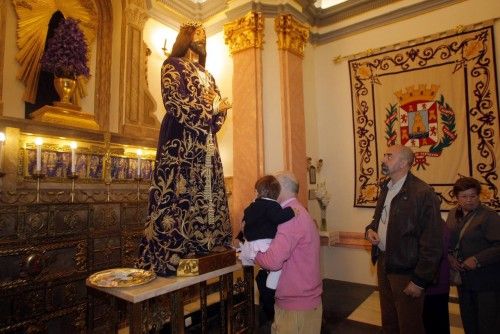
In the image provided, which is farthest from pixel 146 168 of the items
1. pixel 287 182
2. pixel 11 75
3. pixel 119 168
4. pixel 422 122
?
pixel 422 122

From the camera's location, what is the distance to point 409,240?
2359 millimetres

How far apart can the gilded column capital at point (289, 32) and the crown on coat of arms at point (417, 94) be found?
1.65 metres

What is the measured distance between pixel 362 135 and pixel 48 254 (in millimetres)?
4379

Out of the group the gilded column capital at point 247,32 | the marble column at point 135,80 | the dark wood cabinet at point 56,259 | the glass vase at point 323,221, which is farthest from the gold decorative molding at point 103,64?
the glass vase at point 323,221

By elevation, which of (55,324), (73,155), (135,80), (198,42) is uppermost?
(135,80)

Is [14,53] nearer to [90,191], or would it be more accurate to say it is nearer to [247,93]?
[90,191]

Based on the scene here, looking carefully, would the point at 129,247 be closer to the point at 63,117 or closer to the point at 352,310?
the point at 63,117

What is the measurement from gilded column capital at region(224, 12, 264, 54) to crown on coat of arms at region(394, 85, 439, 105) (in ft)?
7.21

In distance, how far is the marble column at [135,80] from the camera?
4.34 metres

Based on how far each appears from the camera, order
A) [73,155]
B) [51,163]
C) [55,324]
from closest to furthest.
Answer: [55,324]
[73,155]
[51,163]

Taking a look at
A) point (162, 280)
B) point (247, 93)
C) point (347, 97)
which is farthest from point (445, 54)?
point (162, 280)

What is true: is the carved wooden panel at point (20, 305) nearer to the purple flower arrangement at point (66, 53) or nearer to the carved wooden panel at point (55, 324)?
the carved wooden panel at point (55, 324)

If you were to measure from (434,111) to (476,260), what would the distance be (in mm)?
2586

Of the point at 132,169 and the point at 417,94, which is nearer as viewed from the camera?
the point at 132,169
